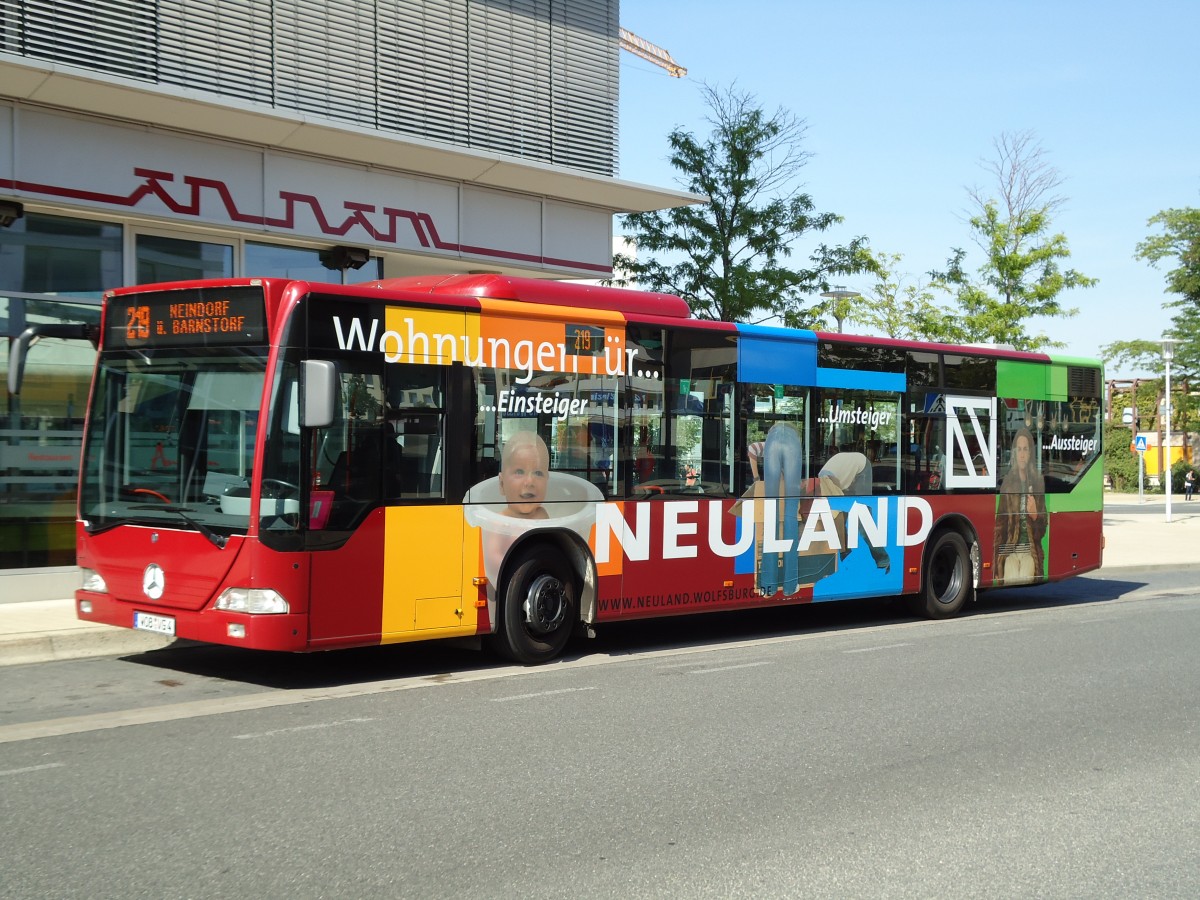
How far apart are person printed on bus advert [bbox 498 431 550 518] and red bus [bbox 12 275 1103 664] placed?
3 centimetres

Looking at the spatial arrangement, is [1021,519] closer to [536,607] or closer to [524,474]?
[536,607]

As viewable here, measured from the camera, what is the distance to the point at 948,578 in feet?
48.4

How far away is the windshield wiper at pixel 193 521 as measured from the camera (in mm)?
8914

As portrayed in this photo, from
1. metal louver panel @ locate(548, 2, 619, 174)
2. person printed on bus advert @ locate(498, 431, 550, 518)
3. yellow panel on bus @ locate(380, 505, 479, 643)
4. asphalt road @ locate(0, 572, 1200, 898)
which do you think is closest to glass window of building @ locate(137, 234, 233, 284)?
metal louver panel @ locate(548, 2, 619, 174)

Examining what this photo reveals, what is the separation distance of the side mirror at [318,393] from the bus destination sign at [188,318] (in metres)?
0.55

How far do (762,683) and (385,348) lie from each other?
12.6 feet

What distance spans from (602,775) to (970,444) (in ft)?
30.6

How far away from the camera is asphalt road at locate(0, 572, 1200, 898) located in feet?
16.6

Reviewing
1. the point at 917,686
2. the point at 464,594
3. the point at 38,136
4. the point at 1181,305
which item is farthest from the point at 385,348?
the point at 1181,305

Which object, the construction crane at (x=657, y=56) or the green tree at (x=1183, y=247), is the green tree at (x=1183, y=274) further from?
the construction crane at (x=657, y=56)

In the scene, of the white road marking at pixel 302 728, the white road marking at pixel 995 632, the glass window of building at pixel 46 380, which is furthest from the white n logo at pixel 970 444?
the glass window of building at pixel 46 380

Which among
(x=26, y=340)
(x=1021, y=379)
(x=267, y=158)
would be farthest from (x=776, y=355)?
(x=267, y=158)

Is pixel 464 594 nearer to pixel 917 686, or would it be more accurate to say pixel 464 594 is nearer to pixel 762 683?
pixel 762 683

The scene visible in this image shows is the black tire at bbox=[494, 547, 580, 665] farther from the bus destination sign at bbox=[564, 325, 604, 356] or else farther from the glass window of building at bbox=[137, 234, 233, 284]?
the glass window of building at bbox=[137, 234, 233, 284]
